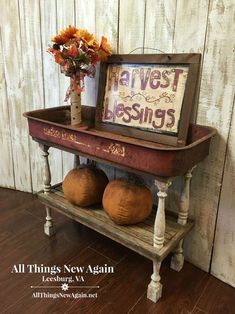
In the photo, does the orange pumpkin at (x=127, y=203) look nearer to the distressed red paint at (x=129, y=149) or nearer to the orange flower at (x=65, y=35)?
the distressed red paint at (x=129, y=149)

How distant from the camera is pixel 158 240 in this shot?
49.1 inches

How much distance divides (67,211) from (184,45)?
1024mm

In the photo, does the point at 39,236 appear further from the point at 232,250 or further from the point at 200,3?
the point at 200,3

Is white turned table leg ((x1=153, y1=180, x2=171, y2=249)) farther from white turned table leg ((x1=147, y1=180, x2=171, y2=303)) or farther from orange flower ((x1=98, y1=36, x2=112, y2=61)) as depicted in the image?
orange flower ((x1=98, y1=36, x2=112, y2=61))

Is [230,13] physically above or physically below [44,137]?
above

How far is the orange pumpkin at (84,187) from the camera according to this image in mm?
1519

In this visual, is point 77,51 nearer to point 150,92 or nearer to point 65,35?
point 65,35

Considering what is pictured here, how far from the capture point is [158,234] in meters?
1.24

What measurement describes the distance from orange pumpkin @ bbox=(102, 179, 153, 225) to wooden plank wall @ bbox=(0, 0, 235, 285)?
0.24 metres

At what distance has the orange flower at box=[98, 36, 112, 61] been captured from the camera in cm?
142

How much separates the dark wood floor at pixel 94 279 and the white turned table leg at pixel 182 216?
0.15ft

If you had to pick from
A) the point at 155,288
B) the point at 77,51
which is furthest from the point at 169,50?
the point at 155,288

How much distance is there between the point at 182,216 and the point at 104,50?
92 cm

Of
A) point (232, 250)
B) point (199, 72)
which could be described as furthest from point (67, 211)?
point (199, 72)
